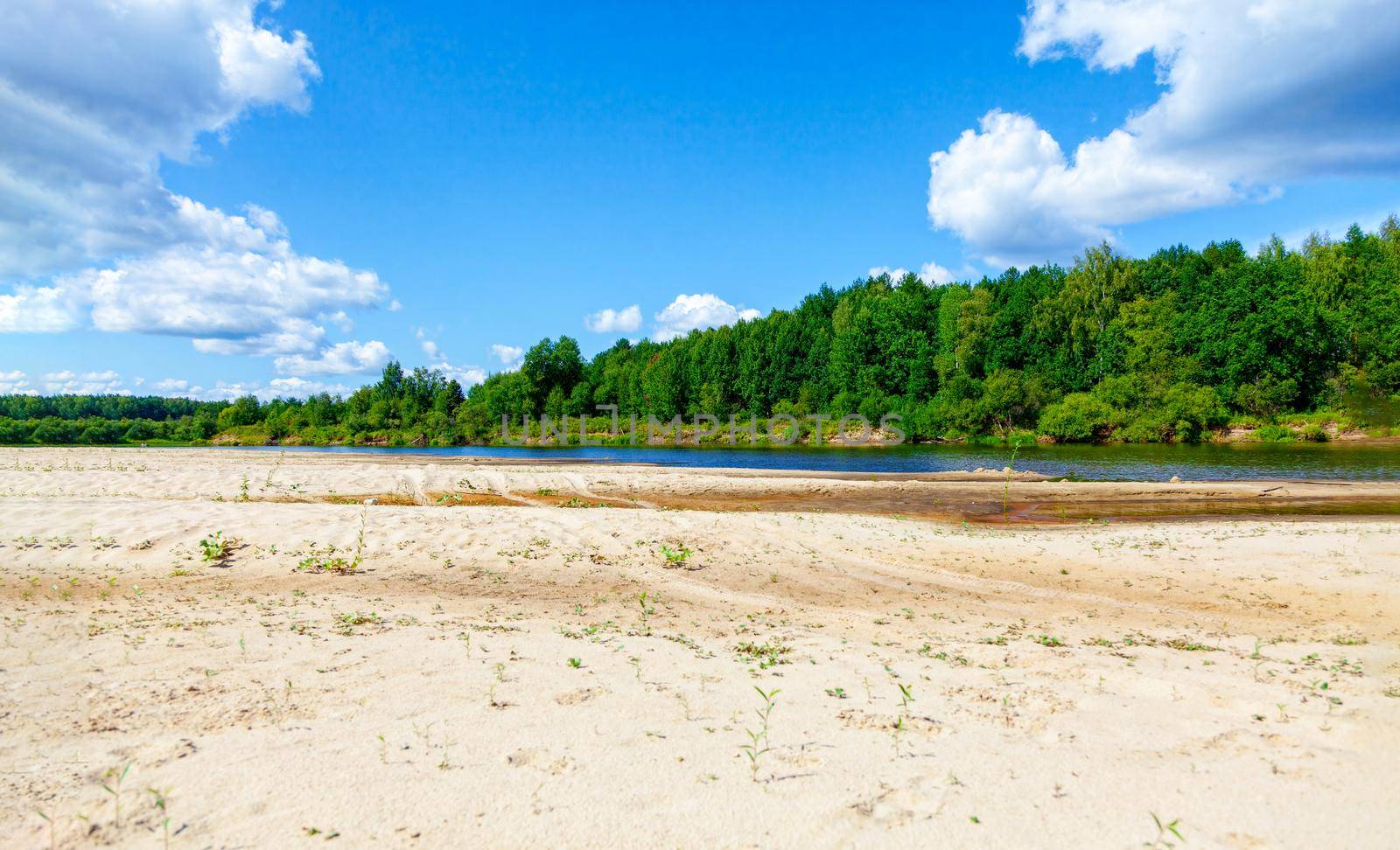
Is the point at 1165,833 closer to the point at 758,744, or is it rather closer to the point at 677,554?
the point at 758,744

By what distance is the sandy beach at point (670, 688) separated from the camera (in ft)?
11.7

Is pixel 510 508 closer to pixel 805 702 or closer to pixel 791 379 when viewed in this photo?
pixel 805 702

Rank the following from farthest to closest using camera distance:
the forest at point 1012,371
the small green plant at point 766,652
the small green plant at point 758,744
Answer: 1. the forest at point 1012,371
2. the small green plant at point 766,652
3. the small green plant at point 758,744

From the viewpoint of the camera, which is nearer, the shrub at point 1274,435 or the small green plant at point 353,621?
the small green plant at point 353,621

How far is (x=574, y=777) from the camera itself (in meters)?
3.93

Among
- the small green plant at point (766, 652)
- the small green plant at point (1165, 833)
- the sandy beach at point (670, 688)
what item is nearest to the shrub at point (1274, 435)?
the sandy beach at point (670, 688)

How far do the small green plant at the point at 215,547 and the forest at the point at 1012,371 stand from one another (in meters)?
73.3

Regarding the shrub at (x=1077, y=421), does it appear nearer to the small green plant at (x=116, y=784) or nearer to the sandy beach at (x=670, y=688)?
the sandy beach at (x=670, y=688)

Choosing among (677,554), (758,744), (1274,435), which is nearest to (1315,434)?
(1274,435)

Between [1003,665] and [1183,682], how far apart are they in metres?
1.46

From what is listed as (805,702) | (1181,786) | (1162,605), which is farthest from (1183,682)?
(1162,605)

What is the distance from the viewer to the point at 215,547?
35.1 ft

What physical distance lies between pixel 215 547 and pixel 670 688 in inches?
364

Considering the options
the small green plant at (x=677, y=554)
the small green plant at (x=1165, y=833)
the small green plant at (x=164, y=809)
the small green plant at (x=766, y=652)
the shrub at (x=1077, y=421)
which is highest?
the shrub at (x=1077, y=421)
